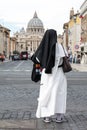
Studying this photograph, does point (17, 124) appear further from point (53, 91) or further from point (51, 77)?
point (51, 77)

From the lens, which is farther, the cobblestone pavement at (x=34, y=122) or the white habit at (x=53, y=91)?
the white habit at (x=53, y=91)

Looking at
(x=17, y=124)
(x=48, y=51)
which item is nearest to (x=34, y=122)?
(x=17, y=124)

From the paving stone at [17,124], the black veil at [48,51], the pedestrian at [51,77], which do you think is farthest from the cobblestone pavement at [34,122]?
the black veil at [48,51]

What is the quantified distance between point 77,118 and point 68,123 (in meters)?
0.64

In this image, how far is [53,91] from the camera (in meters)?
8.90

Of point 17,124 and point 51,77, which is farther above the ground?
point 51,77

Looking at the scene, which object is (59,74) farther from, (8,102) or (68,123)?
(8,102)

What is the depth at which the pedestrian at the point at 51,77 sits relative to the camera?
350 inches

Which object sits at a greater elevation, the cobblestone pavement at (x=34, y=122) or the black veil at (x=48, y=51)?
the black veil at (x=48, y=51)

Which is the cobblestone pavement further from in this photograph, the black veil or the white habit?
the black veil

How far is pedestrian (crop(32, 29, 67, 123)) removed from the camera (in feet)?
29.1

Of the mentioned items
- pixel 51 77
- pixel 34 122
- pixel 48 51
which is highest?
pixel 48 51

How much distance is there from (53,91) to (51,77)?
0.27 metres

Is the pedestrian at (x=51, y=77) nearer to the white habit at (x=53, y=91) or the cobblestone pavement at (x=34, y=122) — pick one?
the white habit at (x=53, y=91)
